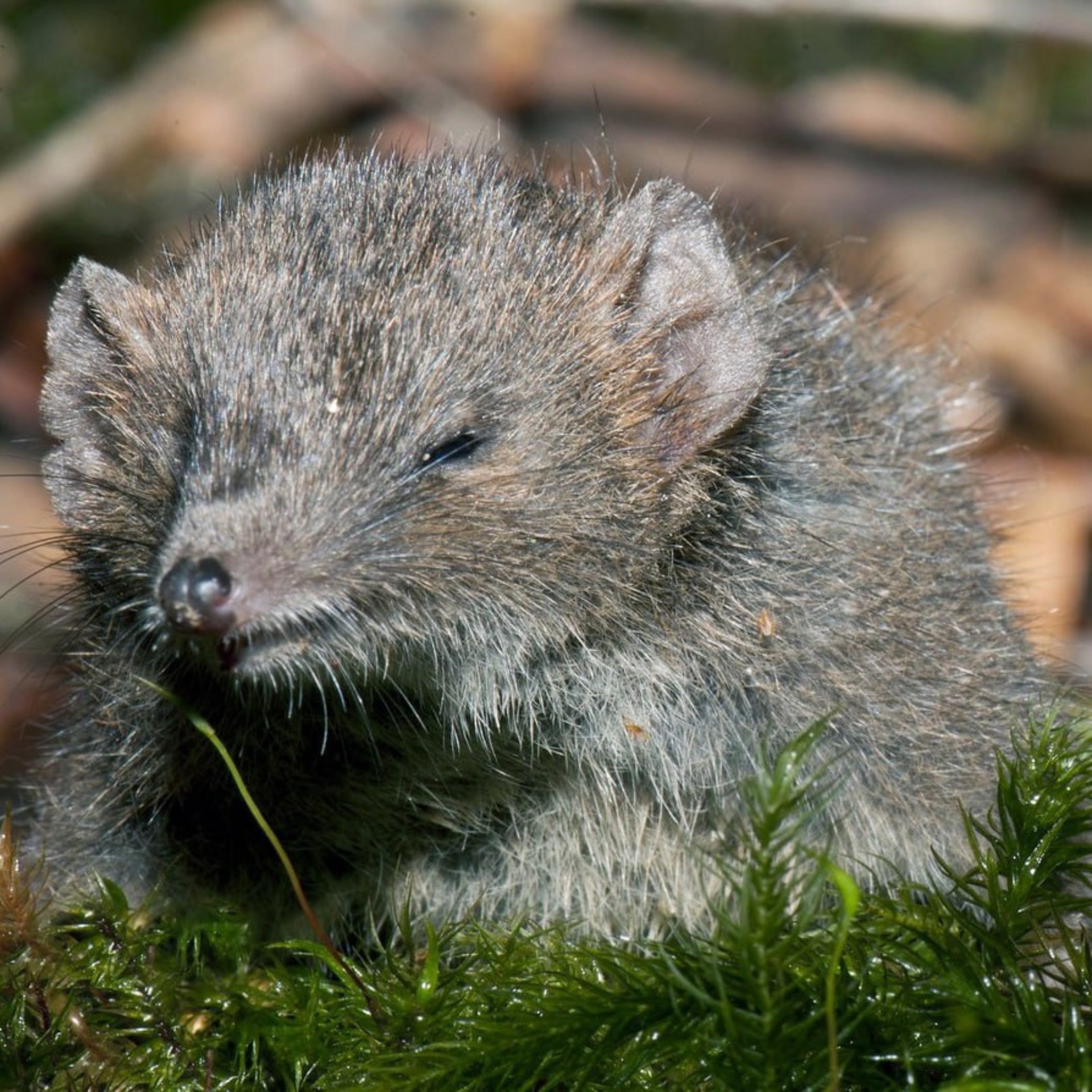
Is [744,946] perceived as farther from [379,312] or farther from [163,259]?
[163,259]

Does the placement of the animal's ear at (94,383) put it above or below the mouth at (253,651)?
above

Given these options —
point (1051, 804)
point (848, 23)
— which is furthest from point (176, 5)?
point (1051, 804)

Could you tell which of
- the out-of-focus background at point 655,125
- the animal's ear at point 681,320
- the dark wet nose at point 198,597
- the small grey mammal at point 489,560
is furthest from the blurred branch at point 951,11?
the dark wet nose at point 198,597

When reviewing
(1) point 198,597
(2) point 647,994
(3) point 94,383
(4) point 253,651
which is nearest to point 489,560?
(4) point 253,651

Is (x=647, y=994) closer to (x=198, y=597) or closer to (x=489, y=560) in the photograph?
(x=489, y=560)

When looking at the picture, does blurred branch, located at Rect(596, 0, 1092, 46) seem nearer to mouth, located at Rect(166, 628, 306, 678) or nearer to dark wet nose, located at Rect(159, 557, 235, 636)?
mouth, located at Rect(166, 628, 306, 678)

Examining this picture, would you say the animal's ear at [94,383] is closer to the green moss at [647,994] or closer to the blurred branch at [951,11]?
the green moss at [647,994]
